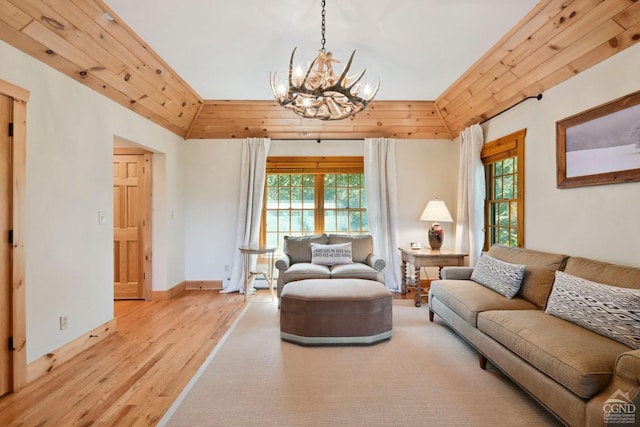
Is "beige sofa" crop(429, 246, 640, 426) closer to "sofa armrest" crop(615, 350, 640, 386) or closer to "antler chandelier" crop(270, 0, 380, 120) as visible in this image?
"sofa armrest" crop(615, 350, 640, 386)

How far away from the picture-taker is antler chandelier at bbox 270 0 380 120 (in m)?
2.27

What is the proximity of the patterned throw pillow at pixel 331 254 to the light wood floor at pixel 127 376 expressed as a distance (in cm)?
136

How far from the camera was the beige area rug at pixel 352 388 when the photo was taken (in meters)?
1.90

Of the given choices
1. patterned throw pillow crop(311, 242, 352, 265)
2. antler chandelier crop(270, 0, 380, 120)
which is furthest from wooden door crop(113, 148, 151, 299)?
antler chandelier crop(270, 0, 380, 120)

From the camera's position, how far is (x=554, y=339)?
187 cm

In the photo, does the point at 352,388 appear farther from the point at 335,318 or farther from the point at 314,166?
the point at 314,166

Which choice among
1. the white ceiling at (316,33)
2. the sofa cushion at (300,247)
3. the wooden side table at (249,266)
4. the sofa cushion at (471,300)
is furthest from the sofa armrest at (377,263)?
the white ceiling at (316,33)

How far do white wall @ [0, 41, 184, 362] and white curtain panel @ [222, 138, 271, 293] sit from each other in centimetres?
184

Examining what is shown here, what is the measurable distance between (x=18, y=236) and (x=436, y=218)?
14.7ft

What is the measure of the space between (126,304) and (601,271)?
5.18m

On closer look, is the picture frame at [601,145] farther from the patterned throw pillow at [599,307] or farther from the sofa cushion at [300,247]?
the sofa cushion at [300,247]

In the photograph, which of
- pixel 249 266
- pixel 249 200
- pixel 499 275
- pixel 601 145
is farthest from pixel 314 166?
pixel 601 145

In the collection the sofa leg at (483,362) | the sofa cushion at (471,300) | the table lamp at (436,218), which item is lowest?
the sofa leg at (483,362)

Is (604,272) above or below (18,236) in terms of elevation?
below
